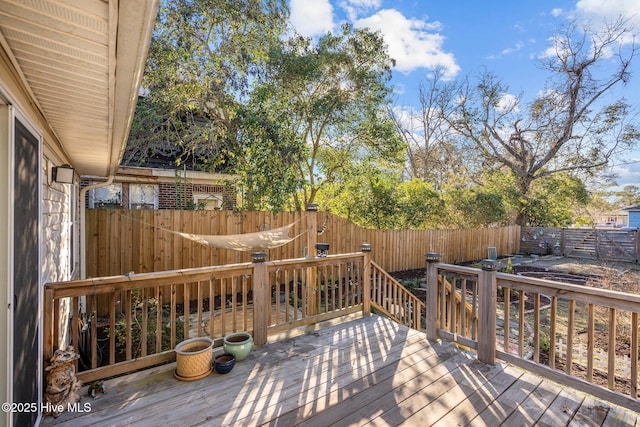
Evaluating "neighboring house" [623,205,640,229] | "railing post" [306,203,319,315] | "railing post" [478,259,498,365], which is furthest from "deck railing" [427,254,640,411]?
"neighboring house" [623,205,640,229]

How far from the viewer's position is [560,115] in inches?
553

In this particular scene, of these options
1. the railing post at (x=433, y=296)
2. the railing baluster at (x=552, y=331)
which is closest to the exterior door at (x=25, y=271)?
the railing post at (x=433, y=296)

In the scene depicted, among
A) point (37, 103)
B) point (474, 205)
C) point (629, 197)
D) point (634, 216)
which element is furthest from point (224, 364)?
point (629, 197)

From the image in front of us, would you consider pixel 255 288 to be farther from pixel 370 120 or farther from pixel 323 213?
pixel 370 120

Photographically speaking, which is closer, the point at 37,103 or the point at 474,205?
the point at 37,103

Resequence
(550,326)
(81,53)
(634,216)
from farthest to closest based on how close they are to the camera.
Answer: (634,216), (550,326), (81,53)

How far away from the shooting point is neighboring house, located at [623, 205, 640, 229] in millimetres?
24188

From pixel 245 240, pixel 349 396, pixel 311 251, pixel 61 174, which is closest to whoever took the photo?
pixel 349 396

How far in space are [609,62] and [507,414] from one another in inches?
659

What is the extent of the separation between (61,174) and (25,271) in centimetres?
170

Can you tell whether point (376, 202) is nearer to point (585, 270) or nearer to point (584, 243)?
point (585, 270)

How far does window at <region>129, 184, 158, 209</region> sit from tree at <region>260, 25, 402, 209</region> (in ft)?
13.4

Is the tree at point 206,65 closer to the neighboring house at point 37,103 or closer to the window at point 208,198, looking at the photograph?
the window at point 208,198

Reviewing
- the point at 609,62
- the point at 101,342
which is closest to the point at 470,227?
the point at 609,62
